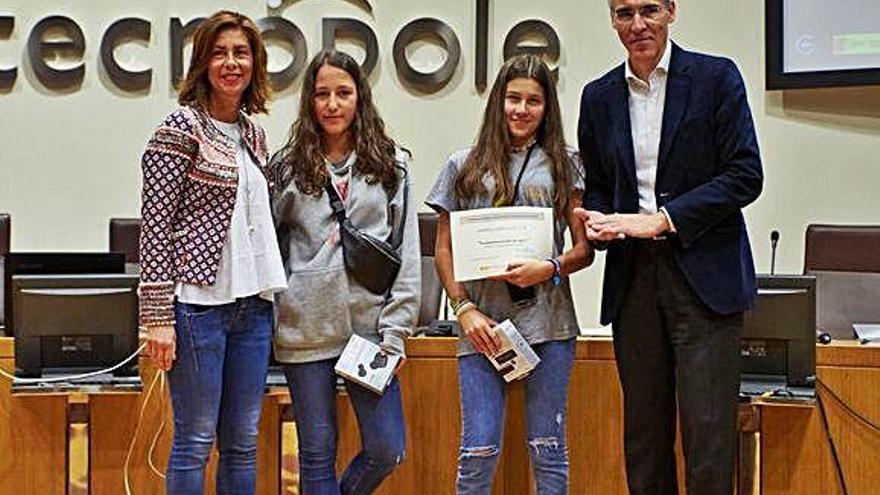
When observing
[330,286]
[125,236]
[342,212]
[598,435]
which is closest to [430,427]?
[598,435]

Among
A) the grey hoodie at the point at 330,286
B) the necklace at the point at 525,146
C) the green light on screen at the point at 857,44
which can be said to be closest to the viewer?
the grey hoodie at the point at 330,286

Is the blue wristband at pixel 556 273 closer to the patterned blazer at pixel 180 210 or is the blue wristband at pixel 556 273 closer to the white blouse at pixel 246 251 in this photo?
the white blouse at pixel 246 251

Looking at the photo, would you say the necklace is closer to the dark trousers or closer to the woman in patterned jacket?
the dark trousers

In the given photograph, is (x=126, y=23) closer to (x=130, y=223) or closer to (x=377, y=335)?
(x=130, y=223)

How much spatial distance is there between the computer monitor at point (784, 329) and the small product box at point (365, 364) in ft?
3.18

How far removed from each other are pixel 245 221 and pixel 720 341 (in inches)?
43.6

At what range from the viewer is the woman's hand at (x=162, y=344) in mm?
2357

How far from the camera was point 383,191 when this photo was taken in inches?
104

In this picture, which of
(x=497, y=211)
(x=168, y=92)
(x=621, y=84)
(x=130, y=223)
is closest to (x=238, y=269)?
(x=497, y=211)

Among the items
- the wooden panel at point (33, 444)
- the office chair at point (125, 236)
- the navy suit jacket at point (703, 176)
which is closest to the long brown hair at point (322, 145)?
the navy suit jacket at point (703, 176)

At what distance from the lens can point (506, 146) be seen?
2680mm

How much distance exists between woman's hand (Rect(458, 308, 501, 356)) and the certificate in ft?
0.31

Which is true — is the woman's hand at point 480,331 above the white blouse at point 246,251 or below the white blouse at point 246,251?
below

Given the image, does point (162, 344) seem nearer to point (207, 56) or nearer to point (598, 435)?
point (207, 56)
